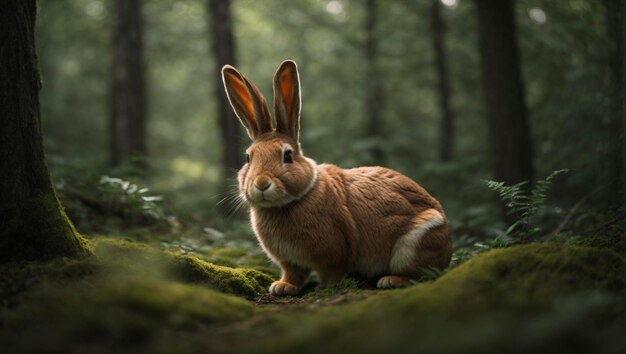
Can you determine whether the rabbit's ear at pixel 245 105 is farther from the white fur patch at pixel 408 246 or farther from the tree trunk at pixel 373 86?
the tree trunk at pixel 373 86

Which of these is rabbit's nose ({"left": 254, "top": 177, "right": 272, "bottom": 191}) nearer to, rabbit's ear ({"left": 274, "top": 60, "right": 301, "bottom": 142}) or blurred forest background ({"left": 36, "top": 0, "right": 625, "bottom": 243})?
rabbit's ear ({"left": 274, "top": 60, "right": 301, "bottom": 142})

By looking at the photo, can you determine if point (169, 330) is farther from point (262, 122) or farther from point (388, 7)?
point (388, 7)

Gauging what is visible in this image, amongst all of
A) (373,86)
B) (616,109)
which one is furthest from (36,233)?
(373,86)

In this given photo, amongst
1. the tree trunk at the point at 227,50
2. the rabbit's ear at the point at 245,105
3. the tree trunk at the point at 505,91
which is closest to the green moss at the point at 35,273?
the rabbit's ear at the point at 245,105

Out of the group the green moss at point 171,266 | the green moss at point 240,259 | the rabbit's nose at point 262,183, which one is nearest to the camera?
the green moss at point 171,266

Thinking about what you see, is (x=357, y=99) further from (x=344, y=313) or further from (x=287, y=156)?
(x=344, y=313)

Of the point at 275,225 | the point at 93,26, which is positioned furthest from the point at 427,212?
the point at 93,26

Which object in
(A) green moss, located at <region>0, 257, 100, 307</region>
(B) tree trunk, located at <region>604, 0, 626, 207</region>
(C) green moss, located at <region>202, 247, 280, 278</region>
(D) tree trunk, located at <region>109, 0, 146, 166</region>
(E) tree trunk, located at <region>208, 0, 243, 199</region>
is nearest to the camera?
(A) green moss, located at <region>0, 257, 100, 307</region>

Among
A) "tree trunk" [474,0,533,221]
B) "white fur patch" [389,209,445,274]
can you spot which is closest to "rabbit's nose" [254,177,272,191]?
"white fur patch" [389,209,445,274]
